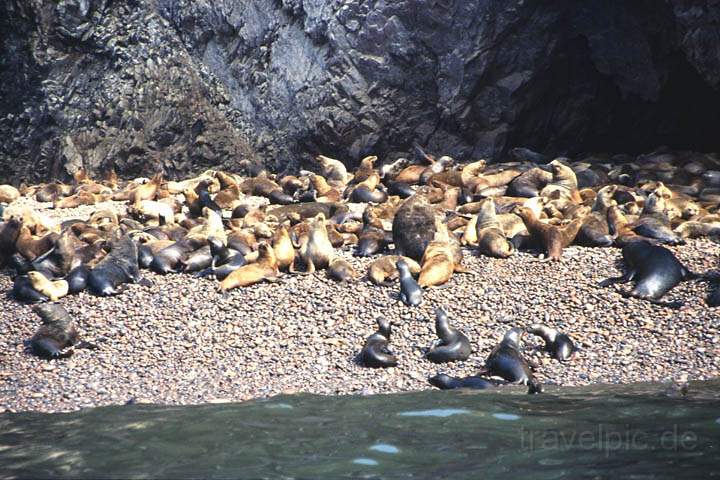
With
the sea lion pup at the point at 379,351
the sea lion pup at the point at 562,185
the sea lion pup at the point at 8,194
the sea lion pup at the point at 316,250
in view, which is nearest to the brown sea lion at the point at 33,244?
the sea lion pup at the point at 316,250

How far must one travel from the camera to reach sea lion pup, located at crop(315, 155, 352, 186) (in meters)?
15.9

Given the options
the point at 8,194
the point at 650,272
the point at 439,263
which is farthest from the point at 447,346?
the point at 8,194

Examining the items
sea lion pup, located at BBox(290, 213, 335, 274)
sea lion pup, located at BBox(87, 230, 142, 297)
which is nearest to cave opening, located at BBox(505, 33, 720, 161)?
sea lion pup, located at BBox(290, 213, 335, 274)

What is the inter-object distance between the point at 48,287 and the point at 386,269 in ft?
11.8

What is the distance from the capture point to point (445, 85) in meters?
16.2

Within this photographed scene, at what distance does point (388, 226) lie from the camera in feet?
39.1

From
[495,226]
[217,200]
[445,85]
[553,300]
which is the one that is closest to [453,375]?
[553,300]

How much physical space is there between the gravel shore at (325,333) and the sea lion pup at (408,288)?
0.11m

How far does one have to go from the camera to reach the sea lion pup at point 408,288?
9258mm

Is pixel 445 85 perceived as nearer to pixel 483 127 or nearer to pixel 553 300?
pixel 483 127

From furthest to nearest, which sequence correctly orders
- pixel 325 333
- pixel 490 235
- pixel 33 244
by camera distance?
pixel 33 244 → pixel 490 235 → pixel 325 333

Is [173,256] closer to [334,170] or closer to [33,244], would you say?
[33,244]

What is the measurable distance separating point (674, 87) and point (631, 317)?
8.17 meters

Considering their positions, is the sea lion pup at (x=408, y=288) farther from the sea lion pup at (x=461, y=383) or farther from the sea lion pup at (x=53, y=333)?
the sea lion pup at (x=53, y=333)
